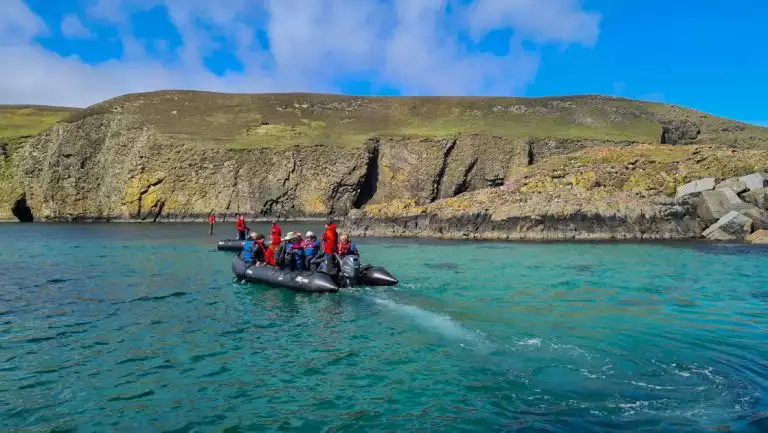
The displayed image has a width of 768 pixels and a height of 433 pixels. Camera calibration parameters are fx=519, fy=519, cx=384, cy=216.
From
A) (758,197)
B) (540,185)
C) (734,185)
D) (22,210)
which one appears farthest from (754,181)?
(22,210)

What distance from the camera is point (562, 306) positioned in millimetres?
14117

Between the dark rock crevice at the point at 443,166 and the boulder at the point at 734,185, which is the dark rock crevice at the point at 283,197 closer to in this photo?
the dark rock crevice at the point at 443,166

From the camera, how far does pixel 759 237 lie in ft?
94.6

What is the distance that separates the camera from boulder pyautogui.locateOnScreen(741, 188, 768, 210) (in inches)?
1262

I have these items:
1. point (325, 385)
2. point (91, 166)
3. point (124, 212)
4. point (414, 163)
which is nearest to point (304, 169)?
point (414, 163)

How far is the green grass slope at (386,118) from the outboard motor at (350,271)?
57.8 metres

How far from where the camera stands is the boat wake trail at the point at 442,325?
34.4ft

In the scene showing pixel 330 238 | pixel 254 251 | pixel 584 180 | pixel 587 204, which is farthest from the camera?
pixel 584 180

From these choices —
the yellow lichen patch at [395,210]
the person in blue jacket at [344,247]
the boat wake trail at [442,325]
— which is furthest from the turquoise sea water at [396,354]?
the yellow lichen patch at [395,210]

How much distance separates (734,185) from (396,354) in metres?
33.4

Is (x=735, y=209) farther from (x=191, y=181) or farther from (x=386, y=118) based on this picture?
(x=386, y=118)

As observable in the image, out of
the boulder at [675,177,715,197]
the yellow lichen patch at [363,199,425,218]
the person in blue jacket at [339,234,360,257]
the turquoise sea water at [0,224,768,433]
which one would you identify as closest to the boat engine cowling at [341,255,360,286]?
the person in blue jacket at [339,234,360,257]

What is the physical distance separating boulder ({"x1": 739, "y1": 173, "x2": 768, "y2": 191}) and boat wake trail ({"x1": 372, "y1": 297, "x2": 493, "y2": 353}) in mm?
30298

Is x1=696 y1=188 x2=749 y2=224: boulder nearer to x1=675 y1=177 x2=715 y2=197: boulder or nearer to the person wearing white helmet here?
x1=675 y1=177 x2=715 y2=197: boulder
